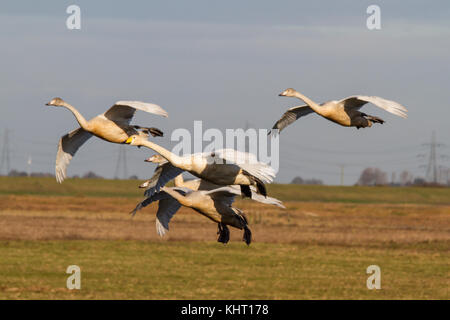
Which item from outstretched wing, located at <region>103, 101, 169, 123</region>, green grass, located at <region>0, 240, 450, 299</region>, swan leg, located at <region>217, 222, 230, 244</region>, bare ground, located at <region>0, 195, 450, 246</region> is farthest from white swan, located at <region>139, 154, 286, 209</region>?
bare ground, located at <region>0, 195, 450, 246</region>

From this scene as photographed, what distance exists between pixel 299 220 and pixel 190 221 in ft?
46.0

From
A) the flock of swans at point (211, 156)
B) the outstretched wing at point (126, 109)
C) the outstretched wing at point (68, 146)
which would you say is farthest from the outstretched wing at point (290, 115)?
the outstretched wing at point (68, 146)

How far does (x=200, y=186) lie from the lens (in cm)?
1166

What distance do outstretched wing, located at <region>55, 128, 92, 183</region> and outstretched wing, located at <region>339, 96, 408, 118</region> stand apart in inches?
132

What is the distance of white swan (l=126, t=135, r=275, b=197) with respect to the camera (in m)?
8.13

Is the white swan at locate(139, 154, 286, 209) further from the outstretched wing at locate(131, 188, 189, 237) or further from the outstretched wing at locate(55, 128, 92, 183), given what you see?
the outstretched wing at locate(55, 128, 92, 183)

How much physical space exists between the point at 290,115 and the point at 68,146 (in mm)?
2771

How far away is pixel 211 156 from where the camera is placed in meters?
8.62

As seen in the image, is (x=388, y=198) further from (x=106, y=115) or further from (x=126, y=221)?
(x=106, y=115)

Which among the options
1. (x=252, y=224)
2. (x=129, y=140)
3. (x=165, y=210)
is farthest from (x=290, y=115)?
(x=252, y=224)

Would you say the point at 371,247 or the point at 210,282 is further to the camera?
the point at 371,247

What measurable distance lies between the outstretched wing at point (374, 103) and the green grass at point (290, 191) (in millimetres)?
135610

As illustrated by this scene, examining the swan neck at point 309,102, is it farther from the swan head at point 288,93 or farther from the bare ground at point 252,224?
the bare ground at point 252,224
